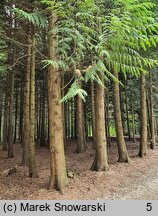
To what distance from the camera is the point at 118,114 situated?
13.4 m

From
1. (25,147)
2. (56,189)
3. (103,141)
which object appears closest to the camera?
(56,189)

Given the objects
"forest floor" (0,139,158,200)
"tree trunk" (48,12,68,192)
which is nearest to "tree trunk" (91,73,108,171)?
"forest floor" (0,139,158,200)

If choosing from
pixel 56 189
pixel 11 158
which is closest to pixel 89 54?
pixel 56 189

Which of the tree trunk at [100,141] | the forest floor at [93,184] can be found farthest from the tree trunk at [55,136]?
the tree trunk at [100,141]

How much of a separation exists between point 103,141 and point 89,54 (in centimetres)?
425

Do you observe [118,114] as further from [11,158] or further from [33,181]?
[11,158]

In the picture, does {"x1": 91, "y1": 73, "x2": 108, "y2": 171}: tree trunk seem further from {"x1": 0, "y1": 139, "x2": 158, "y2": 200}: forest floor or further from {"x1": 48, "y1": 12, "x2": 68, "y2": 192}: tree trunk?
{"x1": 48, "y1": 12, "x2": 68, "y2": 192}: tree trunk

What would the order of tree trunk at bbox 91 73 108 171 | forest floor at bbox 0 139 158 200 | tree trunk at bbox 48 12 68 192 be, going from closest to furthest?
forest floor at bbox 0 139 158 200 → tree trunk at bbox 48 12 68 192 → tree trunk at bbox 91 73 108 171

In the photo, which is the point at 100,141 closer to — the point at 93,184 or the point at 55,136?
the point at 93,184

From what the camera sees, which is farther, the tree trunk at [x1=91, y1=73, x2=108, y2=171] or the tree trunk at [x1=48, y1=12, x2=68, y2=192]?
the tree trunk at [x1=91, y1=73, x2=108, y2=171]

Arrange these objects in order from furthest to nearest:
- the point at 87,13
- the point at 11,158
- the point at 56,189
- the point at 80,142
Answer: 1. the point at 80,142
2. the point at 11,158
3. the point at 56,189
4. the point at 87,13

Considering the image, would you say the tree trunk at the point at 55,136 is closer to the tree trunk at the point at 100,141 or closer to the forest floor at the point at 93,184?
the forest floor at the point at 93,184

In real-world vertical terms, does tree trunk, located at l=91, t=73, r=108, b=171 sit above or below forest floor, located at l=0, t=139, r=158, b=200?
above

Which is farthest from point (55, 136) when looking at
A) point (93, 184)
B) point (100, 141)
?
point (100, 141)
